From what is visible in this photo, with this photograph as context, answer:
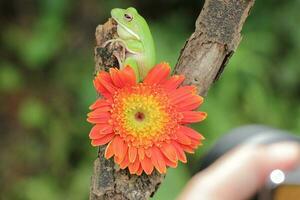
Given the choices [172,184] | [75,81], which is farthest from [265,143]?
[75,81]

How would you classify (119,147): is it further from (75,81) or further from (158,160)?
(75,81)

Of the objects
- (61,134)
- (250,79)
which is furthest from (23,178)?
(250,79)

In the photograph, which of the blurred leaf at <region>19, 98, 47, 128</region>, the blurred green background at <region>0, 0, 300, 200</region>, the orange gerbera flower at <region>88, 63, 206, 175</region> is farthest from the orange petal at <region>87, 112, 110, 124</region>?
the blurred leaf at <region>19, 98, 47, 128</region>

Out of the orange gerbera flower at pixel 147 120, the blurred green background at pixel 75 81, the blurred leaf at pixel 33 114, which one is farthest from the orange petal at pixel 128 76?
the blurred leaf at pixel 33 114

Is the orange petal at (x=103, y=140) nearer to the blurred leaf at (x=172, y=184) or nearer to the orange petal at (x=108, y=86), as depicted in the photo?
the orange petal at (x=108, y=86)

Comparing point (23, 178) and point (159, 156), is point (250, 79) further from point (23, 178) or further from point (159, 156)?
point (159, 156)

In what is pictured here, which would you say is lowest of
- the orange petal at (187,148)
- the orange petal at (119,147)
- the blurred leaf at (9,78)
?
the orange petal at (119,147)

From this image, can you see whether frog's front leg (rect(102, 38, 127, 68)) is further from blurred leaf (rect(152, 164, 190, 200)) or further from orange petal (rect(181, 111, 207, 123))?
blurred leaf (rect(152, 164, 190, 200))
